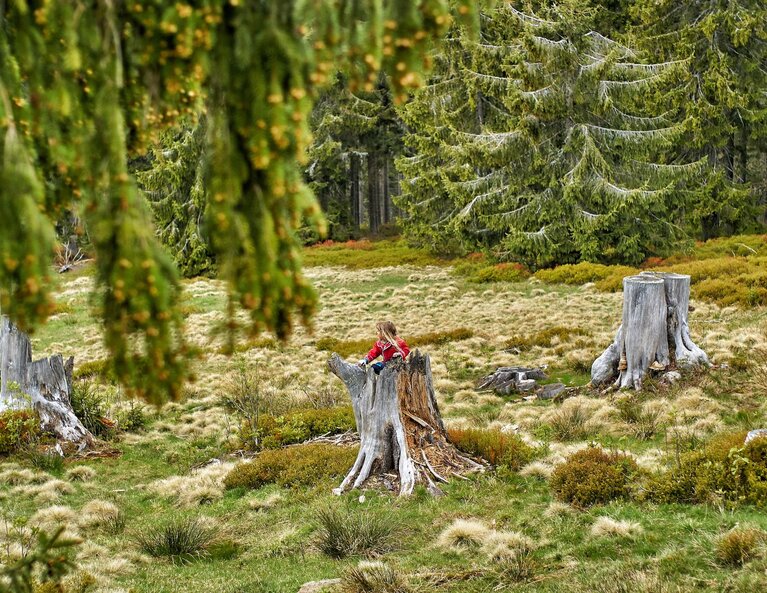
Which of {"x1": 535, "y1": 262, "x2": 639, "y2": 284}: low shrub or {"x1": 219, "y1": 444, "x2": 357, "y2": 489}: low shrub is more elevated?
{"x1": 535, "y1": 262, "x2": 639, "y2": 284}: low shrub

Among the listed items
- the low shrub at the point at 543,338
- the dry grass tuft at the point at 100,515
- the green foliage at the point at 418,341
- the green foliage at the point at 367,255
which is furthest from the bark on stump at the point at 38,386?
the green foliage at the point at 367,255

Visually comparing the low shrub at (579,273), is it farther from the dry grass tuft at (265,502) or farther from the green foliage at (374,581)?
the green foliage at (374,581)

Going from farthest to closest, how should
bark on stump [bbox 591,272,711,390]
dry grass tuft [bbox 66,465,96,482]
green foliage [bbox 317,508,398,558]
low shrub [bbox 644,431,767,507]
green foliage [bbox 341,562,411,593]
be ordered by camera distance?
bark on stump [bbox 591,272,711,390]
dry grass tuft [bbox 66,465,96,482]
green foliage [bbox 317,508,398,558]
low shrub [bbox 644,431,767,507]
green foliage [bbox 341,562,411,593]

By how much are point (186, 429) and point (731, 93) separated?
84.4 ft

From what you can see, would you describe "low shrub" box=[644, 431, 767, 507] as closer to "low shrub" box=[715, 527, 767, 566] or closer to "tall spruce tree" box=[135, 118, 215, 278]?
"low shrub" box=[715, 527, 767, 566]

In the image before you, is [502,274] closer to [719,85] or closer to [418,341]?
[418,341]

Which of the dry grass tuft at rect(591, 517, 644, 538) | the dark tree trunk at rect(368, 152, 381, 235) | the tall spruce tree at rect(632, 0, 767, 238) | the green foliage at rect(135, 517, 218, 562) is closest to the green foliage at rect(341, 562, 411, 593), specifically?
the dry grass tuft at rect(591, 517, 644, 538)

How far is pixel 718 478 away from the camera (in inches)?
283

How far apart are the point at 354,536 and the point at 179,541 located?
185 cm

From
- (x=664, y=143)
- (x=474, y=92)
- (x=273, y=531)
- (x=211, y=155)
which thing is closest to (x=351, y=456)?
(x=273, y=531)

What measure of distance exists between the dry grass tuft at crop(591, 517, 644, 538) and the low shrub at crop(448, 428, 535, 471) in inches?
87.1

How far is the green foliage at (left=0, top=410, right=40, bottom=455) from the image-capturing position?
11.2 m

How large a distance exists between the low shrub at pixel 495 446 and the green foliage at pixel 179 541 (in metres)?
3.48

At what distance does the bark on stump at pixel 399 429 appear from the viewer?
905 cm
